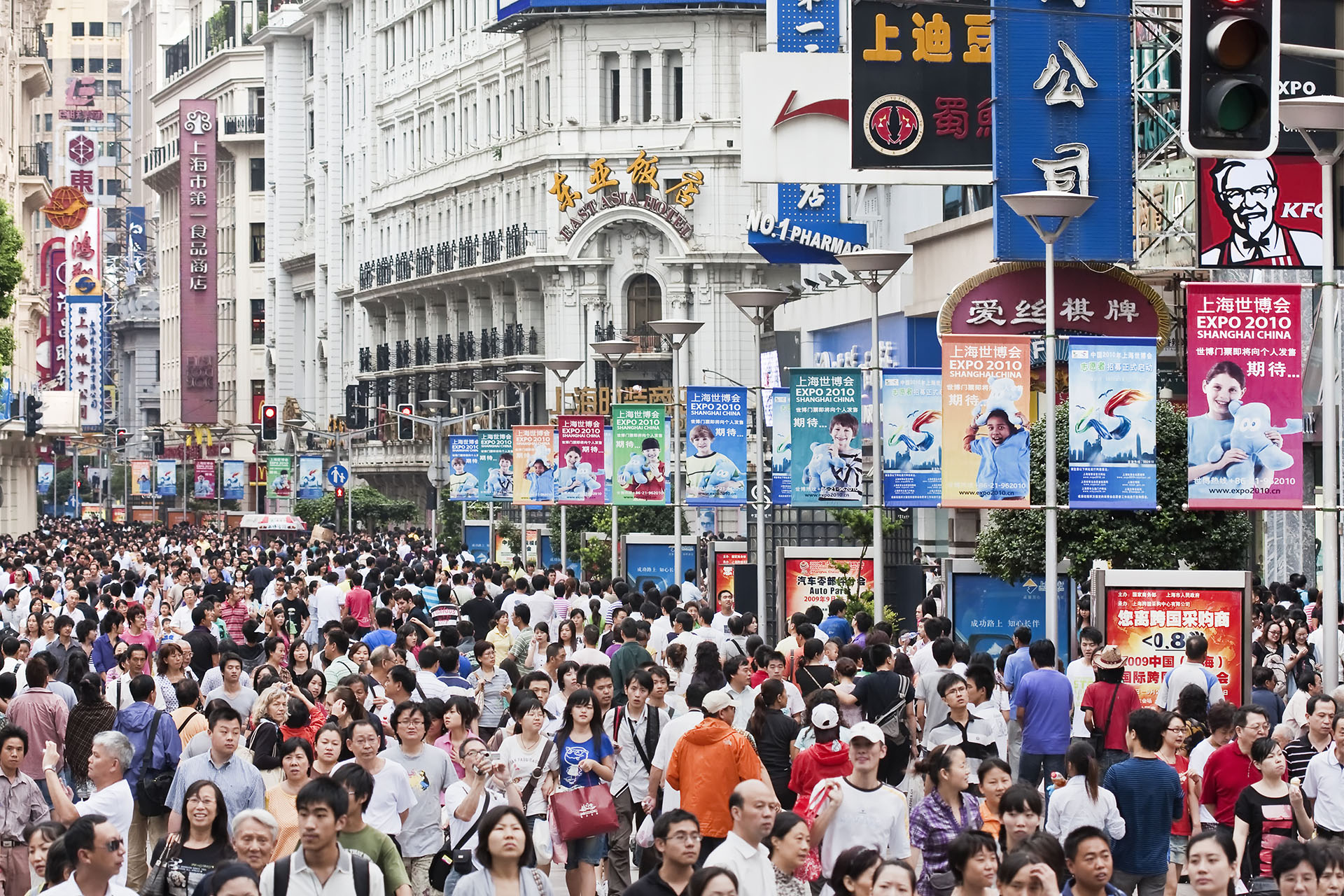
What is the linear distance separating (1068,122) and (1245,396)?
37.3ft

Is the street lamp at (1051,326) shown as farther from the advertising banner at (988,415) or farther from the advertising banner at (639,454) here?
the advertising banner at (639,454)

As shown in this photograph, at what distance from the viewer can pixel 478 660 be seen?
16031mm

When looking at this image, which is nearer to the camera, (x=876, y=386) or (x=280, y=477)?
(x=876, y=386)

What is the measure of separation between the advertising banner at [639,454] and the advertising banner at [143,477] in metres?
78.1

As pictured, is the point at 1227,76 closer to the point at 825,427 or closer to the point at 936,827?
the point at 936,827

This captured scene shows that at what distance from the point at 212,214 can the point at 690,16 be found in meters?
52.3

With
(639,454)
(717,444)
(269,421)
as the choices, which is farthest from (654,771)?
(269,421)

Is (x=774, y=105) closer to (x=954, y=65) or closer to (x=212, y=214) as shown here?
(x=954, y=65)

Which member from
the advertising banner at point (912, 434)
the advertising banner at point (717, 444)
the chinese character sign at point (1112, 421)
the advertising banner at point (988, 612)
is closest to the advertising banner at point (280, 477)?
the advertising banner at point (717, 444)

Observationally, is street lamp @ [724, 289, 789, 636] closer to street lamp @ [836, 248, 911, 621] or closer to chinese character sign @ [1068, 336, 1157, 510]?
street lamp @ [836, 248, 911, 621]

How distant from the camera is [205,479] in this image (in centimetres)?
9656

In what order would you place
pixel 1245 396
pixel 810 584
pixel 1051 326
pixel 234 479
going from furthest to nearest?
pixel 234 479, pixel 810 584, pixel 1051 326, pixel 1245 396

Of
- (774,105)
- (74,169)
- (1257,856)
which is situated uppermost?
(74,169)

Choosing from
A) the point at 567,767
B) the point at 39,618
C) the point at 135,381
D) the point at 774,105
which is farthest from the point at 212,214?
the point at 567,767
